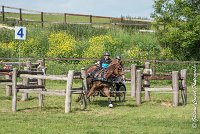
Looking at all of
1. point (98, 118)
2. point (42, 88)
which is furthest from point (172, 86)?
point (98, 118)

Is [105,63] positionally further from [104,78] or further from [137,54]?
[137,54]

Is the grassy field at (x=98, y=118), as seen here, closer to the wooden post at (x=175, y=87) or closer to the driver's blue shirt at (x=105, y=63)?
the wooden post at (x=175, y=87)

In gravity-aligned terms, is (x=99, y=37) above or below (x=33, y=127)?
above

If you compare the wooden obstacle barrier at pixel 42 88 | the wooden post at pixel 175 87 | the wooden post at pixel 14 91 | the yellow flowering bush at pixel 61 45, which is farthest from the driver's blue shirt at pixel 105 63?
the yellow flowering bush at pixel 61 45

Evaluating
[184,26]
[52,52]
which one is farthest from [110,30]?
[184,26]

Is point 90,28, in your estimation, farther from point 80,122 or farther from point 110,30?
point 80,122

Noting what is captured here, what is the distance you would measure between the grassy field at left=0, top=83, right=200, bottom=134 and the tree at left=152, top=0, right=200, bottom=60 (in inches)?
419

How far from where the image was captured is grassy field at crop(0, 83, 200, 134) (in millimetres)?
11562

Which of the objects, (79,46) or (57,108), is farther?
(79,46)

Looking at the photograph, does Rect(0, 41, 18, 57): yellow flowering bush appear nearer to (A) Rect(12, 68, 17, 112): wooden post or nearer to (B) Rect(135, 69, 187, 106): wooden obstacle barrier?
(B) Rect(135, 69, 187, 106): wooden obstacle barrier

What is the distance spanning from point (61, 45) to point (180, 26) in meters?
8.73

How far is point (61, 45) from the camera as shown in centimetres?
3428

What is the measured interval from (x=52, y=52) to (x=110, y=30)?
6.94 meters

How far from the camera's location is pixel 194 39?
28250 millimetres
